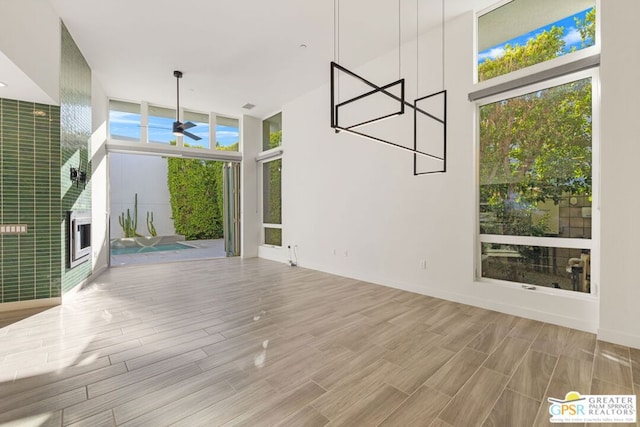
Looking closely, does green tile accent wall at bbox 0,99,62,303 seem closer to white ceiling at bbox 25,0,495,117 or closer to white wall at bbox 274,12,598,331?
white ceiling at bbox 25,0,495,117

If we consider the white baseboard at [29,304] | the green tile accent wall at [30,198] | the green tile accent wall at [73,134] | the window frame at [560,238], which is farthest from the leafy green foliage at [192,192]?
the window frame at [560,238]

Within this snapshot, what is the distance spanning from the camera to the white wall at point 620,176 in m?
2.47

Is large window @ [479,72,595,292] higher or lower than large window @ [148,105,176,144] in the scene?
lower

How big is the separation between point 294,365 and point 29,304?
368 cm

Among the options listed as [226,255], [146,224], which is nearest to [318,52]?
[226,255]

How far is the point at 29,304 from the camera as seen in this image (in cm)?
361

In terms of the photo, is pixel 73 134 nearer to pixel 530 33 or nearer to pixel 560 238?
pixel 530 33

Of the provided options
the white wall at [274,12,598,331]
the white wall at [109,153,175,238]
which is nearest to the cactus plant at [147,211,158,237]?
the white wall at [109,153,175,238]

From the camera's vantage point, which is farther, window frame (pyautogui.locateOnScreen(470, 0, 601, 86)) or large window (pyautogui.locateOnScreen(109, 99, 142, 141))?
large window (pyautogui.locateOnScreen(109, 99, 142, 141))

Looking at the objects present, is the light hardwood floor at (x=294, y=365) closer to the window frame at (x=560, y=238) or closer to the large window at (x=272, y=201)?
the window frame at (x=560, y=238)

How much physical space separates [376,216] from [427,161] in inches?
46.5

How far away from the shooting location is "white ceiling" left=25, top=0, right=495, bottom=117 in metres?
3.53

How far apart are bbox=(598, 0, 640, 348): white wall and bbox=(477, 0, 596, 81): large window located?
0.37 metres

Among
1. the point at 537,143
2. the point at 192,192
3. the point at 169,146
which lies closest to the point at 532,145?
the point at 537,143
